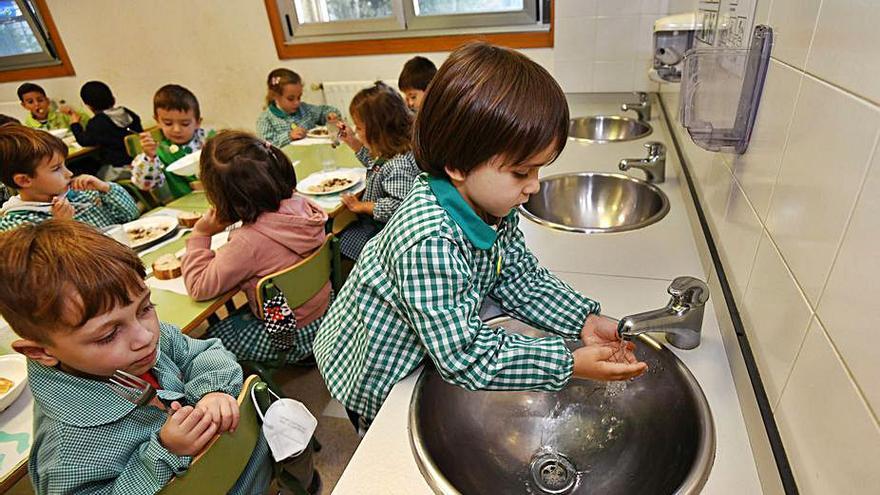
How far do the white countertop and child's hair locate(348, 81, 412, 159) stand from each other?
0.66 metres

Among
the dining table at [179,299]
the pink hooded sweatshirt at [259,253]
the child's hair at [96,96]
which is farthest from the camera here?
the child's hair at [96,96]

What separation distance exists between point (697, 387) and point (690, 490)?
0.19 m

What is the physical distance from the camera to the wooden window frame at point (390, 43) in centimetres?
287

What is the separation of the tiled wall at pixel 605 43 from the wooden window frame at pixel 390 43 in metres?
0.45

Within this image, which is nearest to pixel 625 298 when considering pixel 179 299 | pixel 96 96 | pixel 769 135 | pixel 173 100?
pixel 769 135

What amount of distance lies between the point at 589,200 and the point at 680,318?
83 cm

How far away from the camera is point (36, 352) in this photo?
2.71 feet

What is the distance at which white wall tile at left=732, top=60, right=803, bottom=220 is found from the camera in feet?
2.11

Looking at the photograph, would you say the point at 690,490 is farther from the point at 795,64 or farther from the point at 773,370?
the point at 795,64

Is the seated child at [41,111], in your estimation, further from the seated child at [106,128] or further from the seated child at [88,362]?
the seated child at [88,362]

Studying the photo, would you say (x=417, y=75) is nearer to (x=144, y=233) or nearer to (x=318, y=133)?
(x=318, y=133)

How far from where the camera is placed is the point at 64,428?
81 centimetres

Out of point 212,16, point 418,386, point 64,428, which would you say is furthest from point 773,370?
point 212,16

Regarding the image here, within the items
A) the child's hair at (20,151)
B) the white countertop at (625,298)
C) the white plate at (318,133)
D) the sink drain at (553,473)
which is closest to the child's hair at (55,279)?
the white countertop at (625,298)
